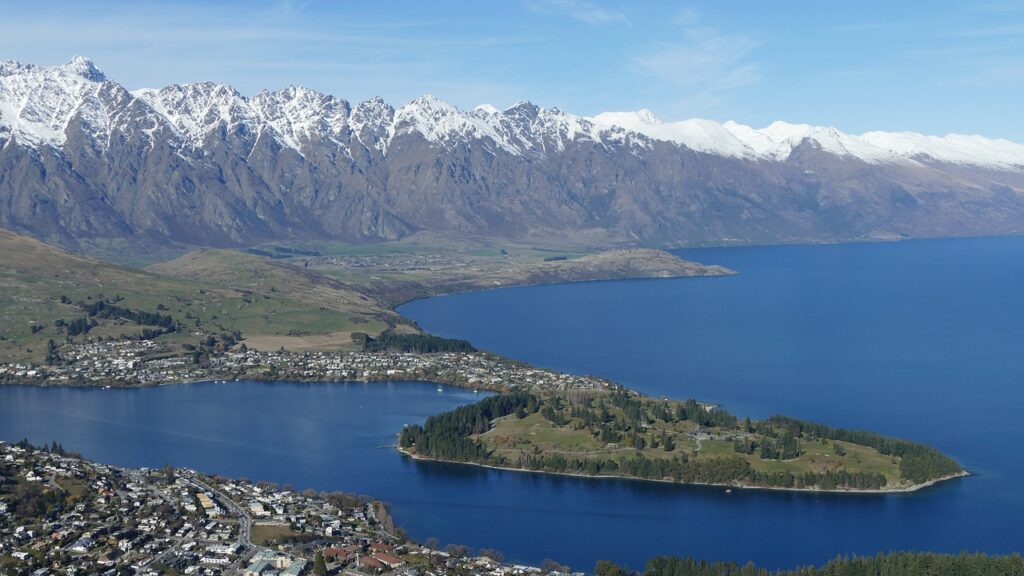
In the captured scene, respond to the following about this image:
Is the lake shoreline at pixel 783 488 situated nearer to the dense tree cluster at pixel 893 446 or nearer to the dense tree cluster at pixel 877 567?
the dense tree cluster at pixel 893 446

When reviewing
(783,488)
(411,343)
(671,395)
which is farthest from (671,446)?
(411,343)

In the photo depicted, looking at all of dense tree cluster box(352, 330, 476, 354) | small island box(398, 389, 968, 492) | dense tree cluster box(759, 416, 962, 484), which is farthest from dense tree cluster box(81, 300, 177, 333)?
dense tree cluster box(759, 416, 962, 484)

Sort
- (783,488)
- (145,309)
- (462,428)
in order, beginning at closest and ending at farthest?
1. (783,488)
2. (462,428)
3. (145,309)

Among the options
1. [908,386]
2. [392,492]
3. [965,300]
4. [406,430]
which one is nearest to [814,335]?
[908,386]

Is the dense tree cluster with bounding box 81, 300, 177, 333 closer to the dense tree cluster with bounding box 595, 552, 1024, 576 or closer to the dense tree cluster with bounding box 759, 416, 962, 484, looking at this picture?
the dense tree cluster with bounding box 759, 416, 962, 484

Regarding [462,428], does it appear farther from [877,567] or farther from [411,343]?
[411,343]

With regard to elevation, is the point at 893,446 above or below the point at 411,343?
above

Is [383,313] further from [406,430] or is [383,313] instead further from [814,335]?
[406,430]
